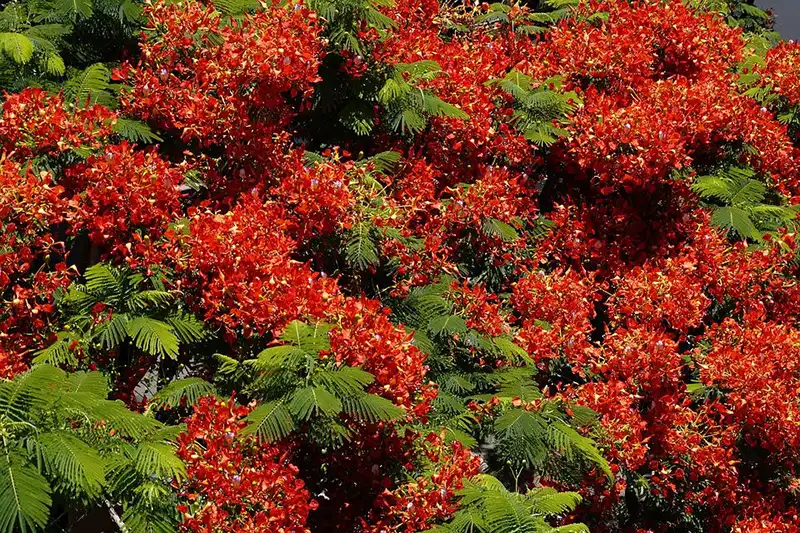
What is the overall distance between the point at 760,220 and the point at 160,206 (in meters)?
4.46

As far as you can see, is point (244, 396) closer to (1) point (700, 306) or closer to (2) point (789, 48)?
(1) point (700, 306)

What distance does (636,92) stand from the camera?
7160mm

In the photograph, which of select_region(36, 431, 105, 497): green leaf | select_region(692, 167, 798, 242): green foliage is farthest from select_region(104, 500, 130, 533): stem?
select_region(692, 167, 798, 242): green foliage

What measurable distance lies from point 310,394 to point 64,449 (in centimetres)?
106

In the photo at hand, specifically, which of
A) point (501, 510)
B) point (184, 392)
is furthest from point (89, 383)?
point (501, 510)

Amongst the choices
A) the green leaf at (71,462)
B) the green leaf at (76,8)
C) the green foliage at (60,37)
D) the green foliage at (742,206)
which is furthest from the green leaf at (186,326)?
the green foliage at (742,206)

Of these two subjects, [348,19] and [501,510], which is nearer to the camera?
[501,510]

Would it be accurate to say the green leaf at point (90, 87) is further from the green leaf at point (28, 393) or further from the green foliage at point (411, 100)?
the green leaf at point (28, 393)

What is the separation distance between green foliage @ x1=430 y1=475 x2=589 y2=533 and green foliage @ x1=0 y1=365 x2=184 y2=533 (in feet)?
4.42

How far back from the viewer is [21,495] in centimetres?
339

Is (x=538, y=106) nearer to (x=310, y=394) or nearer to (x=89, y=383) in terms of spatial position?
(x=310, y=394)

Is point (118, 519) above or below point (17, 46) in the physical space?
below

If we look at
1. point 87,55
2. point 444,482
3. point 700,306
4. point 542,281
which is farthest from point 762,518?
point 87,55

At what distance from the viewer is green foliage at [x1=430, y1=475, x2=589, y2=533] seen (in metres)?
4.32
